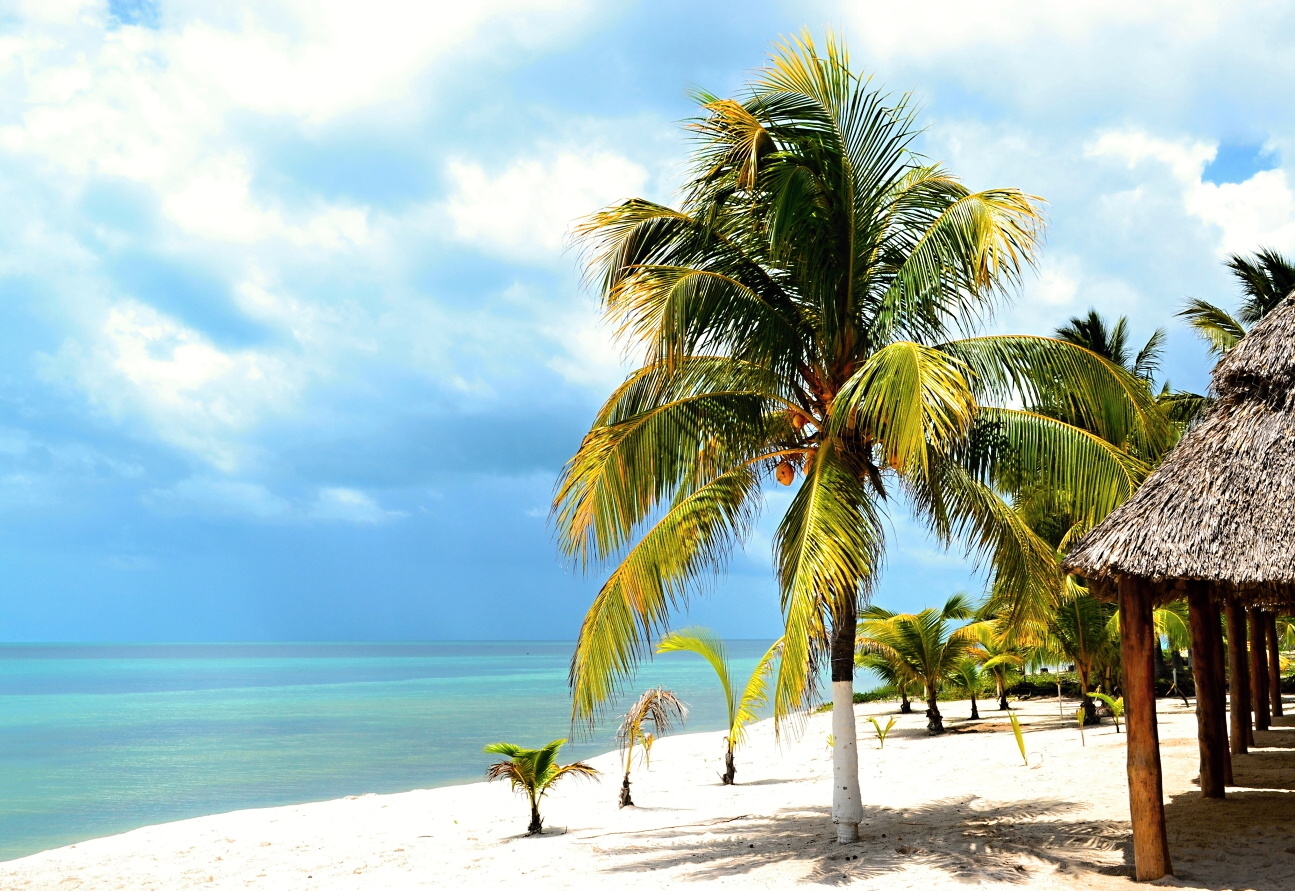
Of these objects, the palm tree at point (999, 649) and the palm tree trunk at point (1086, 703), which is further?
the palm tree at point (999, 649)

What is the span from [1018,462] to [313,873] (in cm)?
723

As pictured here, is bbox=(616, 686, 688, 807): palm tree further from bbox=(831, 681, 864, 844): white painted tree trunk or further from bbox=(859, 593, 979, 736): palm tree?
bbox=(859, 593, 979, 736): palm tree

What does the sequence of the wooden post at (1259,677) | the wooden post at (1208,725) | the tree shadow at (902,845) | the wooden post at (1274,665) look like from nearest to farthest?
the tree shadow at (902,845) → the wooden post at (1208,725) → the wooden post at (1259,677) → the wooden post at (1274,665)

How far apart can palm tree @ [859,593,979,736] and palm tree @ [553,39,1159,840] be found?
9.10 meters

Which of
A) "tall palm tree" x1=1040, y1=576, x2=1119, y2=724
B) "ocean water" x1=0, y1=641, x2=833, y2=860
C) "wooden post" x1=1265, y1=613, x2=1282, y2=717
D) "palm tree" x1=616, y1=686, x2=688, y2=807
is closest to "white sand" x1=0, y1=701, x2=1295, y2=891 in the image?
"palm tree" x1=616, y1=686, x2=688, y2=807

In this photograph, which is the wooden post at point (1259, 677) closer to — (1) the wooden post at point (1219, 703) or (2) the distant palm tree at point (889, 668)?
(2) the distant palm tree at point (889, 668)

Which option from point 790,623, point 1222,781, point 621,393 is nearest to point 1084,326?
point 1222,781

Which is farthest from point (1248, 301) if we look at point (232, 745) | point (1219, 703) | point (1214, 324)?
point (232, 745)

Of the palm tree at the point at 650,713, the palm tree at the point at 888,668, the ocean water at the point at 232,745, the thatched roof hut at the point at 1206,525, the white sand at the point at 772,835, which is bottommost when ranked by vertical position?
the ocean water at the point at 232,745

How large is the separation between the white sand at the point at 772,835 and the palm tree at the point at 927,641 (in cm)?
195

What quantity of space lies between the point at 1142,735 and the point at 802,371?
145 inches

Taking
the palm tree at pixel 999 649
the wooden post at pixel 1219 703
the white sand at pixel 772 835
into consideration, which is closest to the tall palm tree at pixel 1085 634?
the palm tree at pixel 999 649

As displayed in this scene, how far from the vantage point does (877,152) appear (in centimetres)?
836

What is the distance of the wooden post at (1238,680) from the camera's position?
12.0 metres
